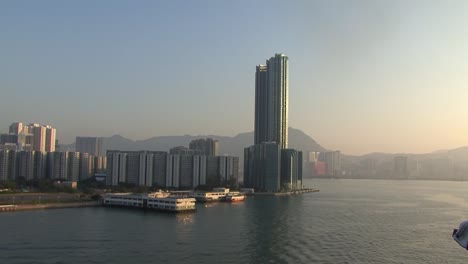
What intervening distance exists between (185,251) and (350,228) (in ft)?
18.9

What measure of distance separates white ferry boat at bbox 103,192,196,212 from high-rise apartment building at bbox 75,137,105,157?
51.4 metres

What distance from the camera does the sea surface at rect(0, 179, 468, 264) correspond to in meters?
8.87

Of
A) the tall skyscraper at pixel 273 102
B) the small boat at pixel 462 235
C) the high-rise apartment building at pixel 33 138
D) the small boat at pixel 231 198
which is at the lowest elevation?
the small boat at pixel 231 198

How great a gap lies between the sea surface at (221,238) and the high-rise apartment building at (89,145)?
55.4m

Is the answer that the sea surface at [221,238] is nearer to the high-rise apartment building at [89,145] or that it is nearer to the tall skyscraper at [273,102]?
the tall skyscraper at [273,102]

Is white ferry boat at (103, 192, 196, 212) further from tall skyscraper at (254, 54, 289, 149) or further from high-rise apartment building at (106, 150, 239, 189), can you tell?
tall skyscraper at (254, 54, 289, 149)

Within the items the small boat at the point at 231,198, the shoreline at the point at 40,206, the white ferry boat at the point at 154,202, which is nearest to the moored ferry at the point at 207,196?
the small boat at the point at 231,198

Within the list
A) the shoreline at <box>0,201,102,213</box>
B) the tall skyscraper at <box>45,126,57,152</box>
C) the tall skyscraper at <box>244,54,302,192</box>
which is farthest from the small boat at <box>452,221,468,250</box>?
the tall skyscraper at <box>45,126,57,152</box>

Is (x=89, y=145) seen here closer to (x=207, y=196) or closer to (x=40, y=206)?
(x=207, y=196)

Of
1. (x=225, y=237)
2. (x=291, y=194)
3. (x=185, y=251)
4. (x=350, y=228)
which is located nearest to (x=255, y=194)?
(x=291, y=194)

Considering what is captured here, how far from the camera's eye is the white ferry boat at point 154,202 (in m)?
17.4

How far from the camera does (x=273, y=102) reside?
41.1m

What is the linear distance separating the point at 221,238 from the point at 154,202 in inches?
316

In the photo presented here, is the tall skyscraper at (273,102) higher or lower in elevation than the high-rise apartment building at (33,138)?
higher
